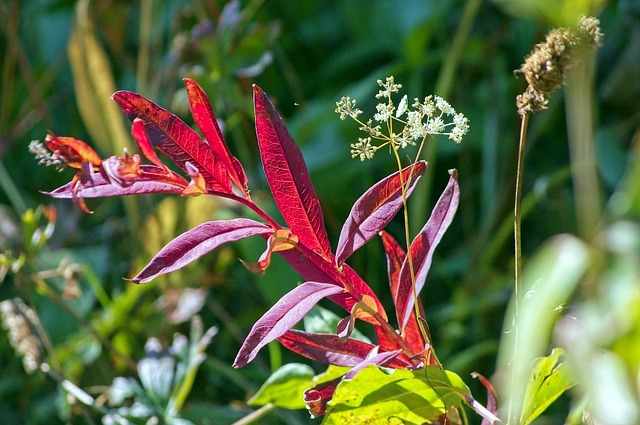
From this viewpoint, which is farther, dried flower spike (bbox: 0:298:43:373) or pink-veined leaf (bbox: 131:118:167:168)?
dried flower spike (bbox: 0:298:43:373)

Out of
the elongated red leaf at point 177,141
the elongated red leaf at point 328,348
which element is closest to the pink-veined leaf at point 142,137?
the elongated red leaf at point 177,141

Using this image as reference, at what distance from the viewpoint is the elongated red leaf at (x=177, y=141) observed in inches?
14.8

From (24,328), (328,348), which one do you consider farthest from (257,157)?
(328,348)

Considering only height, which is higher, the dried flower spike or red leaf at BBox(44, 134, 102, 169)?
red leaf at BBox(44, 134, 102, 169)

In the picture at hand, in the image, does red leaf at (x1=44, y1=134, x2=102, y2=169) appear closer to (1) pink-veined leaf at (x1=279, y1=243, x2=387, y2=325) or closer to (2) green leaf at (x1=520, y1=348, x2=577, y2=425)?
(1) pink-veined leaf at (x1=279, y1=243, x2=387, y2=325)

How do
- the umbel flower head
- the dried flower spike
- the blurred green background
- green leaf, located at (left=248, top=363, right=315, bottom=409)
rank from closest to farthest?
1. the umbel flower head
2. green leaf, located at (left=248, top=363, right=315, bottom=409)
3. the dried flower spike
4. the blurred green background

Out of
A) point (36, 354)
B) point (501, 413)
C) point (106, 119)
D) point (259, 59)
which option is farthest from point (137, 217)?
point (501, 413)

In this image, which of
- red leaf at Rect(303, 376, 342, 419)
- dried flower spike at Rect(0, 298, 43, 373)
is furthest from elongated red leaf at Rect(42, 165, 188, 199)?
dried flower spike at Rect(0, 298, 43, 373)

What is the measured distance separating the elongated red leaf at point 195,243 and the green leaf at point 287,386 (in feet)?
0.46

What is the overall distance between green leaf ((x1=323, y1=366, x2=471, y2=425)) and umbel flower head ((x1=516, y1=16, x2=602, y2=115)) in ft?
0.40

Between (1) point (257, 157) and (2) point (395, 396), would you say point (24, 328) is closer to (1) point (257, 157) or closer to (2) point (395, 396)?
(2) point (395, 396)

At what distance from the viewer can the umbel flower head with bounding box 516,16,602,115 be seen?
331 millimetres

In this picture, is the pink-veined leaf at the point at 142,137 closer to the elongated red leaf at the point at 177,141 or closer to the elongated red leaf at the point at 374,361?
the elongated red leaf at the point at 177,141

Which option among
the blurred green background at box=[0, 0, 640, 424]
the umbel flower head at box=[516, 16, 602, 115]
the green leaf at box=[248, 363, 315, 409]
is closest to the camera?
the umbel flower head at box=[516, 16, 602, 115]
